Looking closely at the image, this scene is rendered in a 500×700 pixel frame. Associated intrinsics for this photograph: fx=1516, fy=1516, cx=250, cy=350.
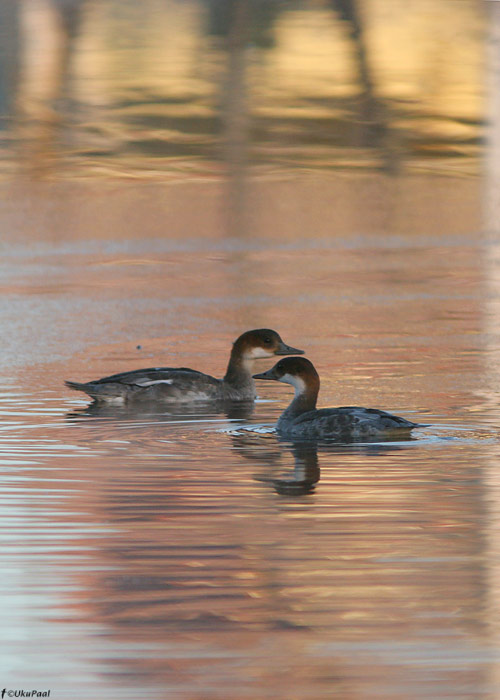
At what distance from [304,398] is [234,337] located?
364 centimetres

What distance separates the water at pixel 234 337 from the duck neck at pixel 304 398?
32 cm

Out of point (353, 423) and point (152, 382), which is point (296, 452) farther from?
point (152, 382)

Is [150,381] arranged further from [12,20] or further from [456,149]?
[12,20]

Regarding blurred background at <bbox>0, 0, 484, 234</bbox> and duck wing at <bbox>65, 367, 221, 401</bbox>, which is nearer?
duck wing at <bbox>65, 367, 221, 401</bbox>

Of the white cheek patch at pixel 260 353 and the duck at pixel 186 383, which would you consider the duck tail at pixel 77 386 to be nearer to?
the duck at pixel 186 383

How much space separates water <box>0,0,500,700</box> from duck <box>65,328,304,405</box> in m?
0.15

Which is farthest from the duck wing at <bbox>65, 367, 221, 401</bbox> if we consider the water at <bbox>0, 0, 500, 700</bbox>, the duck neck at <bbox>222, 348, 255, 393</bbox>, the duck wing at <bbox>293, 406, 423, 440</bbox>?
the duck wing at <bbox>293, 406, 423, 440</bbox>

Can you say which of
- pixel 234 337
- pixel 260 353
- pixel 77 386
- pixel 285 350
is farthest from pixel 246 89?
pixel 77 386

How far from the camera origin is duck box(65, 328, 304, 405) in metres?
10.6

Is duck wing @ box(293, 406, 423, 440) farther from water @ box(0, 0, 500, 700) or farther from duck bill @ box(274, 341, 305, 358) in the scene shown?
duck bill @ box(274, 341, 305, 358)

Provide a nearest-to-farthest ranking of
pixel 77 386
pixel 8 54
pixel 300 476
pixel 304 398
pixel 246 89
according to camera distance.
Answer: pixel 300 476
pixel 304 398
pixel 77 386
pixel 246 89
pixel 8 54

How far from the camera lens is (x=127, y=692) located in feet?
15.2

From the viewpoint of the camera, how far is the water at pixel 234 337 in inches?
203

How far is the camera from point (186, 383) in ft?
35.4
